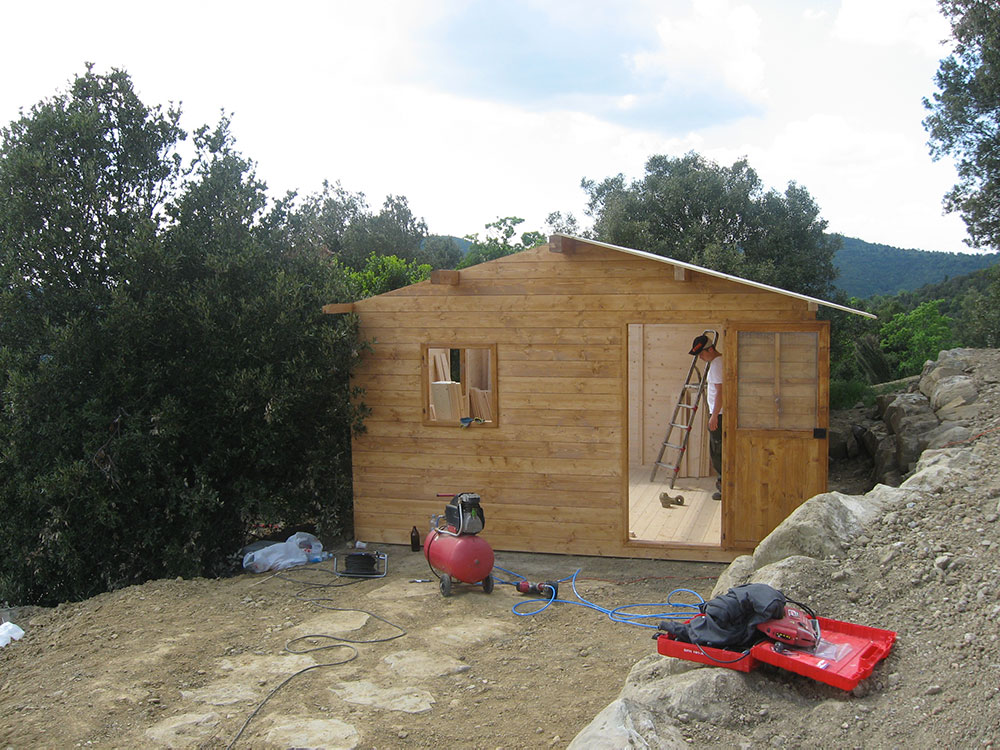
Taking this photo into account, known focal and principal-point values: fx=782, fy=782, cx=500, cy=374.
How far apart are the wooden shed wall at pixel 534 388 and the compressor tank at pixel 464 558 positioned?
57.2 inches

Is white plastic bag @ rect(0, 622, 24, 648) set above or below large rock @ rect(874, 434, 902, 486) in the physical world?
below

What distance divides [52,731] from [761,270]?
1546cm

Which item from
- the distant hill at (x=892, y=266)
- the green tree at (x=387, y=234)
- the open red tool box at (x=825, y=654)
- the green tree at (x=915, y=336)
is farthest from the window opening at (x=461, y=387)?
the distant hill at (x=892, y=266)

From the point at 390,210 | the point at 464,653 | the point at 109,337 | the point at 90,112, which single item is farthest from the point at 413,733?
the point at 390,210

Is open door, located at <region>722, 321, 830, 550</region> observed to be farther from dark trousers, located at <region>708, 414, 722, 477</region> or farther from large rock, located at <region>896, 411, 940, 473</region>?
large rock, located at <region>896, 411, 940, 473</region>

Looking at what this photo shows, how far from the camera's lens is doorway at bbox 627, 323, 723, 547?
1055 centimetres

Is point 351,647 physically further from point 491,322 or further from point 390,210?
point 390,210

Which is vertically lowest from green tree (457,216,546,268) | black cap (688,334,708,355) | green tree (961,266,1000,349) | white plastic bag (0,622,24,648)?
white plastic bag (0,622,24,648)

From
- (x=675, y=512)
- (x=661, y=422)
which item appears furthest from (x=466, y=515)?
(x=661, y=422)

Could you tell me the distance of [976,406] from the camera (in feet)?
32.4

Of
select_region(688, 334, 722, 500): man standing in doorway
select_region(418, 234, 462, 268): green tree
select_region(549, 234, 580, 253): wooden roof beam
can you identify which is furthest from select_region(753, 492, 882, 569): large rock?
select_region(418, 234, 462, 268): green tree

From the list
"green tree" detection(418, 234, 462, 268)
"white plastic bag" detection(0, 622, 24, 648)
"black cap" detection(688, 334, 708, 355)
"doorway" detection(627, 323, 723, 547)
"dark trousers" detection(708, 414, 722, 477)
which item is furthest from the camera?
"green tree" detection(418, 234, 462, 268)

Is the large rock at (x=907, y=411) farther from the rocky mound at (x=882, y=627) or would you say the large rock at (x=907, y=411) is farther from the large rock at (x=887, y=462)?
the rocky mound at (x=882, y=627)

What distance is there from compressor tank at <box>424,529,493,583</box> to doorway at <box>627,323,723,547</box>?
3273mm
